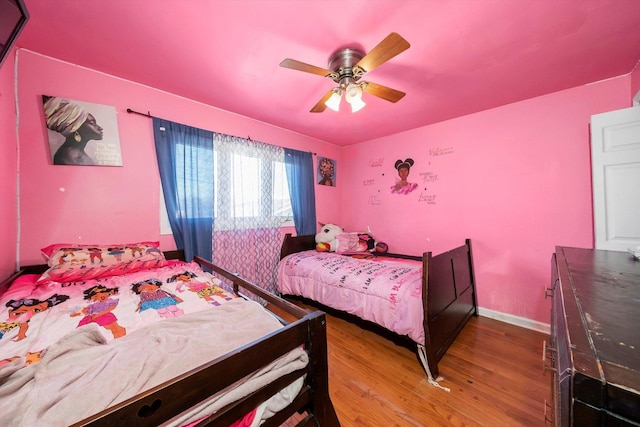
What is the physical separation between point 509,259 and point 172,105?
155 inches

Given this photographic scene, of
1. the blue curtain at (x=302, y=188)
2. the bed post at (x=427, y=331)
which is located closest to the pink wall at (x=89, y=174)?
the blue curtain at (x=302, y=188)

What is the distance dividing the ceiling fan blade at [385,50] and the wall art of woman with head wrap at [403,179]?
193 centimetres

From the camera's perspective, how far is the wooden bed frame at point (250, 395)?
1.73 ft

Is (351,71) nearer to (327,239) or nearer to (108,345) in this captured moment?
(108,345)

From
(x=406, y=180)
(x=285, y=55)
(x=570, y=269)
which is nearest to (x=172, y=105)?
(x=285, y=55)

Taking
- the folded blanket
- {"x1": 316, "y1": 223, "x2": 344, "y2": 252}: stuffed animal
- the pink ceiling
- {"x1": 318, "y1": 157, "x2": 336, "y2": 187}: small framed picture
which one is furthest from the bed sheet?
{"x1": 318, "y1": 157, "x2": 336, "y2": 187}: small framed picture

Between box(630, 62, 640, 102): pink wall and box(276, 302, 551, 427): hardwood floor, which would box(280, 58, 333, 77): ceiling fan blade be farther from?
box(630, 62, 640, 102): pink wall

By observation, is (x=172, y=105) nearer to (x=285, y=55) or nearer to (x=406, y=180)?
(x=285, y=55)

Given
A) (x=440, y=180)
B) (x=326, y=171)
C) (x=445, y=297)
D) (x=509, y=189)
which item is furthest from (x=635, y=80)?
(x=326, y=171)

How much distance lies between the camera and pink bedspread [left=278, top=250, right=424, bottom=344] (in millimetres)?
1736

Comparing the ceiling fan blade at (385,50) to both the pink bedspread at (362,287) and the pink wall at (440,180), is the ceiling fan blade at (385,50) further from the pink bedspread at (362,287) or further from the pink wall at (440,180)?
the pink wall at (440,180)

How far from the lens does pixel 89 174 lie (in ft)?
5.98

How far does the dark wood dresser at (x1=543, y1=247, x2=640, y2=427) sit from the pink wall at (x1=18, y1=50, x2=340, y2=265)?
2719mm

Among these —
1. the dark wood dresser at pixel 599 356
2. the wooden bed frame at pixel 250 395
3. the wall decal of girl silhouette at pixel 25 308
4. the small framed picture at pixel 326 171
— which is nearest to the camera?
the dark wood dresser at pixel 599 356
